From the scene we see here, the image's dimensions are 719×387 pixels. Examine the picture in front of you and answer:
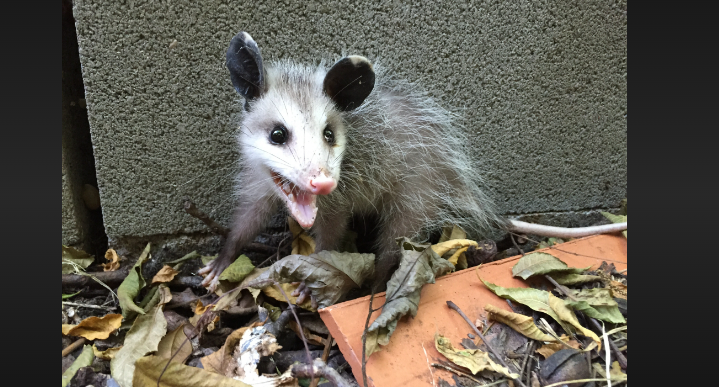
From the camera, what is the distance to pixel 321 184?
1.22 meters

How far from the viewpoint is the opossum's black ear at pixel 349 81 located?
1371 mm

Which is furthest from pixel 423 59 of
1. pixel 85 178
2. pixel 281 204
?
pixel 85 178

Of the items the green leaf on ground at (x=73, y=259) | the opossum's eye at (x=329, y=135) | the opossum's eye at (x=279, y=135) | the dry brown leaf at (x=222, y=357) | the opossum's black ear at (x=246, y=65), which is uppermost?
the opossum's black ear at (x=246, y=65)

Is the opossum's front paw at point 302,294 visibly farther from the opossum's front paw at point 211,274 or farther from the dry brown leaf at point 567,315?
the dry brown leaf at point 567,315

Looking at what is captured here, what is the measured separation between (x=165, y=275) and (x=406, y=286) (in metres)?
1.00

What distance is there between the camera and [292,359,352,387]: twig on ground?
116 centimetres

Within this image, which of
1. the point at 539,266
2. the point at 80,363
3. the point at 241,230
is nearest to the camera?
the point at 80,363

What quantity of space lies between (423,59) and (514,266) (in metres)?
0.93

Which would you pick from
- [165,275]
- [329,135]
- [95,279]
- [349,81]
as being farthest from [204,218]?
[349,81]

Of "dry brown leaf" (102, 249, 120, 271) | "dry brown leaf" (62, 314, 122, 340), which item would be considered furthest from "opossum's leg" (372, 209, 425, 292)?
"dry brown leaf" (102, 249, 120, 271)

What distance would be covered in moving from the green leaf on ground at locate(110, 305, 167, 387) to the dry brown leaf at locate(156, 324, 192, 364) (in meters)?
0.02

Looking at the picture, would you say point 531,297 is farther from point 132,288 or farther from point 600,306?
point 132,288

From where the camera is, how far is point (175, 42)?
1.59m

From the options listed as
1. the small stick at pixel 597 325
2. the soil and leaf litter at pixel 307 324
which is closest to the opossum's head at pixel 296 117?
the soil and leaf litter at pixel 307 324
